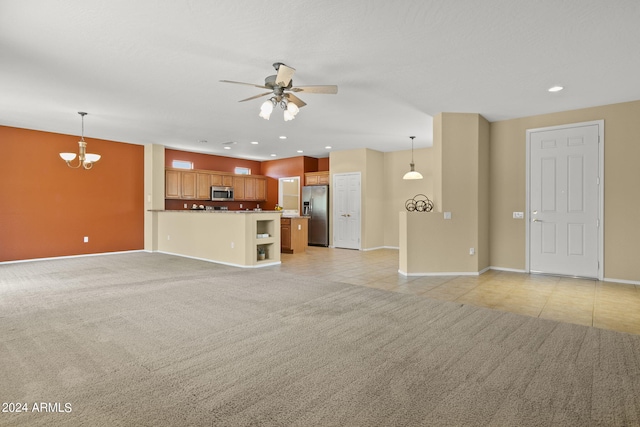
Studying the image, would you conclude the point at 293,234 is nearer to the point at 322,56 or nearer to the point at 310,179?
the point at 310,179

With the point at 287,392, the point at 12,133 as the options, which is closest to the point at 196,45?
the point at 287,392

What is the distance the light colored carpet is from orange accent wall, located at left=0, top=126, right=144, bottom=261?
11.4ft

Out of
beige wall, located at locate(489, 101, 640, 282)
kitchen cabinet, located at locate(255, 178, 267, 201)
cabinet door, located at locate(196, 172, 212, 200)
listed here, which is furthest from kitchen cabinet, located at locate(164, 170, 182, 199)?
beige wall, located at locate(489, 101, 640, 282)

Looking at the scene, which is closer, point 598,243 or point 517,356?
point 517,356

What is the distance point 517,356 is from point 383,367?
1035mm

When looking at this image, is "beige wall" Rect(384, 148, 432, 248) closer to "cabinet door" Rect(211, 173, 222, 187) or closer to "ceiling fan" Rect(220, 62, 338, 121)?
"cabinet door" Rect(211, 173, 222, 187)

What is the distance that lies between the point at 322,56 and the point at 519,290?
387 centimetres

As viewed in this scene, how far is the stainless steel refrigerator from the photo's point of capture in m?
9.67

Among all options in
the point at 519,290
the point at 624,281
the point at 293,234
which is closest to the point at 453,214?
the point at 519,290

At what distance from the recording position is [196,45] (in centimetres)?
328

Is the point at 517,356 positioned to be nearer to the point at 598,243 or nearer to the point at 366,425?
the point at 366,425

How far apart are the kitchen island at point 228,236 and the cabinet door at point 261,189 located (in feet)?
10.9

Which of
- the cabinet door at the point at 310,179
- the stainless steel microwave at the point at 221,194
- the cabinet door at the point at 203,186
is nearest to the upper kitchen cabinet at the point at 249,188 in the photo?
the stainless steel microwave at the point at 221,194

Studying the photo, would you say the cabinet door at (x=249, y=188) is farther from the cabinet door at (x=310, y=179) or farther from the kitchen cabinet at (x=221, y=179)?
the cabinet door at (x=310, y=179)
